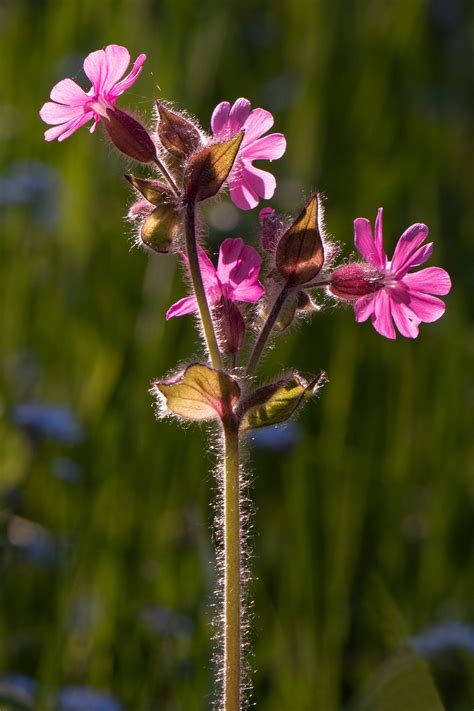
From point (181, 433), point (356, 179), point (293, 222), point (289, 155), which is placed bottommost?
point (293, 222)

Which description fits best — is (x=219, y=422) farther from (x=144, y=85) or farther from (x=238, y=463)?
(x=144, y=85)

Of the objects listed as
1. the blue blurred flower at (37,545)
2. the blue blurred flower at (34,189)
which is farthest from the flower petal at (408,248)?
the blue blurred flower at (34,189)

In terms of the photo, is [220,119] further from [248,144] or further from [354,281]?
[354,281]

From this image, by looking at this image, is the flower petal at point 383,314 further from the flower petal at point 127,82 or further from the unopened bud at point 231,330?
the flower petal at point 127,82

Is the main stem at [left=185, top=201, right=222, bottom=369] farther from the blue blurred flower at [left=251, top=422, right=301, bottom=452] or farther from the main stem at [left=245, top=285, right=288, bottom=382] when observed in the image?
the blue blurred flower at [left=251, top=422, right=301, bottom=452]

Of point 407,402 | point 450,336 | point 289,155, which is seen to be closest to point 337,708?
point 407,402

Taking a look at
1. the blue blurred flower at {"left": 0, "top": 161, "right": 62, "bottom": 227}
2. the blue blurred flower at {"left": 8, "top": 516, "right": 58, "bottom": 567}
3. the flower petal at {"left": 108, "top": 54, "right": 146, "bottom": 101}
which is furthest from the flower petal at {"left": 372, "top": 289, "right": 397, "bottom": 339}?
the blue blurred flower at {"left": 0, "top": 161, "right": 62, "bottom": 227}

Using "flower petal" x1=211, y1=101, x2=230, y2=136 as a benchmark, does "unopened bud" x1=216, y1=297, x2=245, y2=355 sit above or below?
below
